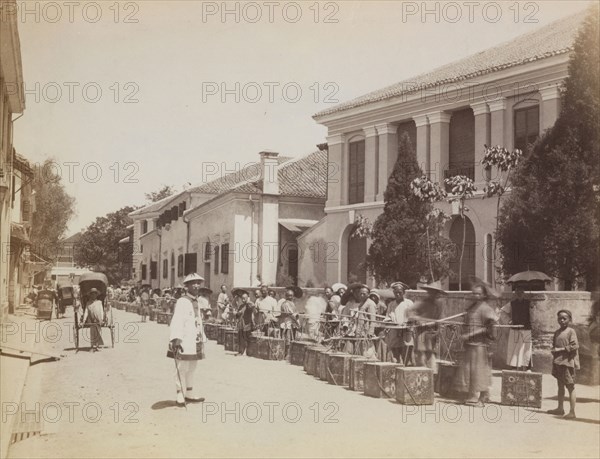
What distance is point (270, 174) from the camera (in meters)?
29.5

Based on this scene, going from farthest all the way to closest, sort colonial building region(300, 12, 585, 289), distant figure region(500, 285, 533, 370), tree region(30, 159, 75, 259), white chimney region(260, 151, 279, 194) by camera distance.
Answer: white chimney region(260, 151, 279, 194)
colonial building region(300, 12, 585, 289)
distant figure region(500, 285, 533, 370)
tree region(30, 159, 75, 259)

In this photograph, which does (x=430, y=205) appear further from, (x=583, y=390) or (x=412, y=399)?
(x=412, y=399)

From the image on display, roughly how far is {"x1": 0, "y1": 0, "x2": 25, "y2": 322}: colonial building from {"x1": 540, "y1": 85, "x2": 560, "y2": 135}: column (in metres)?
12.5

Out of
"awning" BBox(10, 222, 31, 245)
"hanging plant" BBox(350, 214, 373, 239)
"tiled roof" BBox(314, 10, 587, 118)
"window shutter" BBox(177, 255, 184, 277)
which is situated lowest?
"window shutter" BBox(177, 255, 184, 277)

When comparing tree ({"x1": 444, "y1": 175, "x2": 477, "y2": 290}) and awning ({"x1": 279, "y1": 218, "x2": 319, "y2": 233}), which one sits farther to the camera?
awning ({"x1": 279, "y1": 218, "x2": 319, "y2": 233})

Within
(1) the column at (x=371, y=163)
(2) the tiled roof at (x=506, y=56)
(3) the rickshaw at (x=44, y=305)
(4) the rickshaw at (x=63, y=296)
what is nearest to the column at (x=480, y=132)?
(2) the tiled roof at (x=506, y=56)

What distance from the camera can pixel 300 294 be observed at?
21016mm

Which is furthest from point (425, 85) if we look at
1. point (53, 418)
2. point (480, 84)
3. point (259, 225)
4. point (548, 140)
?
point (53, 418)

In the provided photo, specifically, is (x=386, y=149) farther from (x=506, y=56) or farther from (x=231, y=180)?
(x=231, y=180)

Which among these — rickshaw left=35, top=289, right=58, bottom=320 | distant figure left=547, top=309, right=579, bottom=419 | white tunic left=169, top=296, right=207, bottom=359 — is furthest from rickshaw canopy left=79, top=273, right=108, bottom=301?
distant figure left=547, top=309, right=579, bottom=419

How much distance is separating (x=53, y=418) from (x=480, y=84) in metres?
13.9

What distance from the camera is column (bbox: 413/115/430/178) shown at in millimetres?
20688

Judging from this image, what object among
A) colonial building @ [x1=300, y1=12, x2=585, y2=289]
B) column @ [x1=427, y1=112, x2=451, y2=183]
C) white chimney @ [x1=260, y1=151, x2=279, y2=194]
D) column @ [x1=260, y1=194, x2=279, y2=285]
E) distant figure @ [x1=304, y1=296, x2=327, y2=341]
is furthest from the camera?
white chimney @ [x1=260, y1=151, x2=279, y2=194]

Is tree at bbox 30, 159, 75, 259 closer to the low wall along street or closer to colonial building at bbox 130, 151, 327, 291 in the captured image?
the low wall along street
